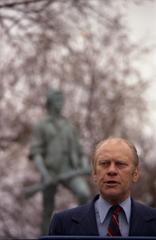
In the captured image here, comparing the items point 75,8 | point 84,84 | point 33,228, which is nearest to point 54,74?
point 84,84

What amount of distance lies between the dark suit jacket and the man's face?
10 cm

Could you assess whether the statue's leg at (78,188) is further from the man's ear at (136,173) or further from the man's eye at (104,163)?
the man's eye at (104,163)

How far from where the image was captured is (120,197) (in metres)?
4.55

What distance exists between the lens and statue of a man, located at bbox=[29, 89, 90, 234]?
58.2ft

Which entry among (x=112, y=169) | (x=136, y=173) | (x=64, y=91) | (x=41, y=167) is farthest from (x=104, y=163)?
(x=64, y=91)

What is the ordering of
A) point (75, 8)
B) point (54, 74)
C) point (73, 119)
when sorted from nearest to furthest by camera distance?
point (75, 8), point (54, 74), point (73, 119)

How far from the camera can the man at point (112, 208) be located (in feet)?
14.8

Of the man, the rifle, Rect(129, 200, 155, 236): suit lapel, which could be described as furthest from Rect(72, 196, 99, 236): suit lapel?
the rifle

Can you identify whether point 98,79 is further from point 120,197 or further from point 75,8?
point 120,197

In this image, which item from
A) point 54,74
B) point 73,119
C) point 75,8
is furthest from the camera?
point 73,119

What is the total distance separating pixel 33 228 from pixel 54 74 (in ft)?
19.8

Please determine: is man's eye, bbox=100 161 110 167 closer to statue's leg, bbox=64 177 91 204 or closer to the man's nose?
the man's nose

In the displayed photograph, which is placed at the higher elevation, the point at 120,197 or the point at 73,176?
the point at 120,197

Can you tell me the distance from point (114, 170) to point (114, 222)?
21 centimetres
